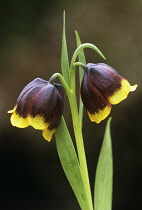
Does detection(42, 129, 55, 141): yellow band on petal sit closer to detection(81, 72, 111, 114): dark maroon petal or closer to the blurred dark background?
detection(81, 72, 111, 114): dark maroon petal

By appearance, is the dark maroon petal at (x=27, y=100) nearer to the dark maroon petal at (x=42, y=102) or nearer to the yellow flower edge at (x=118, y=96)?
the dark maroon petal at (x=42, y=102)

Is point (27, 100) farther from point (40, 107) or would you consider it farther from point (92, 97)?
point (92, 97)

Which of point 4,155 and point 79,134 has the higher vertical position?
point 79,134

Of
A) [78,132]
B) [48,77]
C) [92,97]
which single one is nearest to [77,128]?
[78,132]

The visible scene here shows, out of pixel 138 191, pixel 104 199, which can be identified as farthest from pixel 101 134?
pixel 104 199

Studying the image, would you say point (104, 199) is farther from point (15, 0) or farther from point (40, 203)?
point (15, 0)
